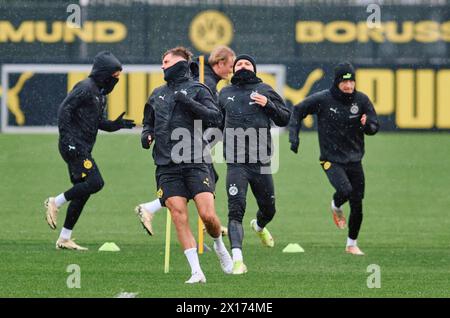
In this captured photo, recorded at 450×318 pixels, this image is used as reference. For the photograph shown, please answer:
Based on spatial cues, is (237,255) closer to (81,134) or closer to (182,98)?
(182,98)

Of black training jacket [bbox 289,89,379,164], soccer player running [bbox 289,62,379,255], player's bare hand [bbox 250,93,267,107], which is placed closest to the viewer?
player's bare hand [bbox 250,93,267,107]

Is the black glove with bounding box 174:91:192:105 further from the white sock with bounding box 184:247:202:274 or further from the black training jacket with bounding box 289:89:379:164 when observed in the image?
the black training jacket with bounding box 289:89:379:164

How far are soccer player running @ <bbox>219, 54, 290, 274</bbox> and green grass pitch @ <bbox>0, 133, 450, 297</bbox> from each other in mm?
876

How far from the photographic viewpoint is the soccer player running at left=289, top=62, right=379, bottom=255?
17250 mm

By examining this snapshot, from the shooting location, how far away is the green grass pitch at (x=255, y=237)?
13695 mm

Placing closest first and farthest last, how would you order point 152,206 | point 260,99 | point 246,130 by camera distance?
point 260,99, point 246,130, point 152,206

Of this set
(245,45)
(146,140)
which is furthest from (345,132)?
(245,45)

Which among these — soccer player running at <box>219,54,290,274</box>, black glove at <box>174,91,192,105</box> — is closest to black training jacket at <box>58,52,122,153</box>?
soccer player running at <box>219,54,290,274</box>

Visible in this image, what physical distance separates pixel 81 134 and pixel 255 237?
330 centimetres

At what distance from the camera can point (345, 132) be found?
17.4m

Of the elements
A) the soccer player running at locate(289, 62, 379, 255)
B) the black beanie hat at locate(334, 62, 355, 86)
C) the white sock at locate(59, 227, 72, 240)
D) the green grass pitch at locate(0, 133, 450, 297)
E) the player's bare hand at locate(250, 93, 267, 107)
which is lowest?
the green grass pitch at locate(0, 133, 450, 297)

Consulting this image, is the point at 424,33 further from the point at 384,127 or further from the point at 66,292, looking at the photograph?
the point at 66,292

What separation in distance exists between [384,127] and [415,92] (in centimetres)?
144
